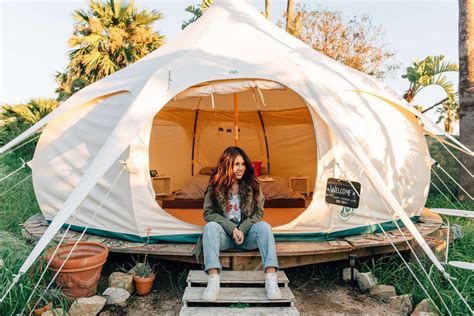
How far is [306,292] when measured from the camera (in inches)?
149

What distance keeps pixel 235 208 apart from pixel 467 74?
4.38m

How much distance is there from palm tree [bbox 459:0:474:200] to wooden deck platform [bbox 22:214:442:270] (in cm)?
246

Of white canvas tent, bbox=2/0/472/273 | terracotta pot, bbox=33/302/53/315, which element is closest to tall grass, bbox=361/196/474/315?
white canvas tent, bbox=2/0/472/273

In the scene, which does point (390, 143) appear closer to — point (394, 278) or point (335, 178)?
point (335, 178)

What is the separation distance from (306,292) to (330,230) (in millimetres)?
647

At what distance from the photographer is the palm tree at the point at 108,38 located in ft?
32.2

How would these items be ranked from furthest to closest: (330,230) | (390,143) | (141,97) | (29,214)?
(29,214) → (390,143) → (330,230) → (141,97)

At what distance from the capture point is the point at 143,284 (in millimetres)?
3557

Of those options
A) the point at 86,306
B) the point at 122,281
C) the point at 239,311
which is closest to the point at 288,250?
the point at 239,311

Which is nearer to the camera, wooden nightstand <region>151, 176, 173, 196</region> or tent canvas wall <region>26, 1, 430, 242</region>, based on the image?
tent canvas wall <region>26, 1, 430, 242</region>

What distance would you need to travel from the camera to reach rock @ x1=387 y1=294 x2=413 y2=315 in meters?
3.29

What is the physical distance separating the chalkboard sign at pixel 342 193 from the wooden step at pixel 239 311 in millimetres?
1273

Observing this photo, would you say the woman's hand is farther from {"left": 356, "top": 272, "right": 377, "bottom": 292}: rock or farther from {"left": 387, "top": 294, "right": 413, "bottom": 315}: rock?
{"left": 387, "top": 294, "right": 413, "bottom": 315}: rock

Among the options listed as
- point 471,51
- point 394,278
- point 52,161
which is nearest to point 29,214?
point 52,161
